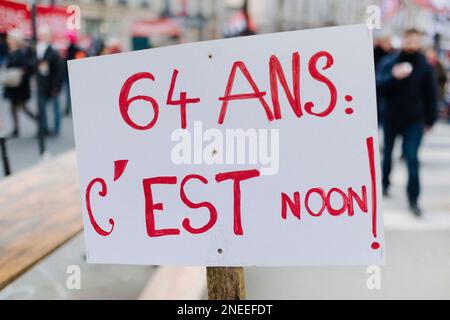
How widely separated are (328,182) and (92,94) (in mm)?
595

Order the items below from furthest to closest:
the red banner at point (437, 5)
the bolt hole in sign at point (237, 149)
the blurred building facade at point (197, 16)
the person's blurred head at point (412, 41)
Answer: the blurred building facade at point (197, 16) < the red banner at point (437, 5) < the person's blurred head at point (412, 41) < the bolt hole in sign at point (237, 149)

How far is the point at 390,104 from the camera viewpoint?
4.64 meters

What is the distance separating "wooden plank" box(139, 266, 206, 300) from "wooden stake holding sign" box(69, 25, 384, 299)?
1.57 metres

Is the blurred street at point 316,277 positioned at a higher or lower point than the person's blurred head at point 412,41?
lower

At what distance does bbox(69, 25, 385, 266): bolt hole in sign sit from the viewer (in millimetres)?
1241

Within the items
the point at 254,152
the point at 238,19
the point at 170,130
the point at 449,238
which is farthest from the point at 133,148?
the point at 238,19

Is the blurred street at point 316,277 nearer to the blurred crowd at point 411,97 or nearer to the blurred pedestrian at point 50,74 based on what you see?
the blurred crowd at point 411,97

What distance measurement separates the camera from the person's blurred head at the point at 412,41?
14.1 feet

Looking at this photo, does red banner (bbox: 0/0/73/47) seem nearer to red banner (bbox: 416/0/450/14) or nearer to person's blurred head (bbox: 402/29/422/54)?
person's blurred head (bbox: 402/29/422/54)

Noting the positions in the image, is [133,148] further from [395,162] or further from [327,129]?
[395,162]

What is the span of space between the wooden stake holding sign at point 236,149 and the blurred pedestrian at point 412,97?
3.30 m

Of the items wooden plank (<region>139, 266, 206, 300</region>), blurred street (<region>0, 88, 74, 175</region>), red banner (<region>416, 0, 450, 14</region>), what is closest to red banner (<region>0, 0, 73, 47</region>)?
blurred street (<region>0, 88, 74, 175</region>)

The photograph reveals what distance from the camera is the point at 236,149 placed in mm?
1281

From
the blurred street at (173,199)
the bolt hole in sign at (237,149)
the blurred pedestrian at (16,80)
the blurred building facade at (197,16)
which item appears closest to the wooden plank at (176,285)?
the blurred street at (173,199)
